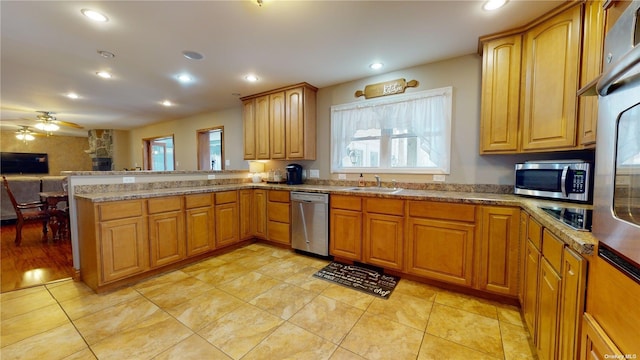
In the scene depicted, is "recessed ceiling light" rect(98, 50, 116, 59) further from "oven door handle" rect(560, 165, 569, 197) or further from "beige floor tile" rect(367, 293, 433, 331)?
"oven door handle" rect(560, 165, 569, 197)

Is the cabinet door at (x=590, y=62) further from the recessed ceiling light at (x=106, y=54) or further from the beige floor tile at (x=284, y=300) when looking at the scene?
the recessed ceiling light at (x=106, y=54)

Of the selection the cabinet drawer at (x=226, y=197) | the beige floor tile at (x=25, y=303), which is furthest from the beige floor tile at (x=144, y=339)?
the cabinet drawer at (x=226, y=197)

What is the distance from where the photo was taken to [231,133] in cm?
477

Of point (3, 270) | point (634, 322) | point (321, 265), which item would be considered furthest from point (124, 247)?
point (634, 322)

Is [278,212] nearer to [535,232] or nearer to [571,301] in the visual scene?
[535,232]

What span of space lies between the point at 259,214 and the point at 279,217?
0.39 metres

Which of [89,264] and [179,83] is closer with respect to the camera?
[89,264]

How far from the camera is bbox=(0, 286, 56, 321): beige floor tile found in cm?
191

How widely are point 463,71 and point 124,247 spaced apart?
3.96m

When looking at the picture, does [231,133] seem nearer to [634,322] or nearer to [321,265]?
[321,265]

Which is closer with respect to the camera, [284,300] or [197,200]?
[284,300]

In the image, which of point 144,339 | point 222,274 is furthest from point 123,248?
point 144,339

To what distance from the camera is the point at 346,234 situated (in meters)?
2.76

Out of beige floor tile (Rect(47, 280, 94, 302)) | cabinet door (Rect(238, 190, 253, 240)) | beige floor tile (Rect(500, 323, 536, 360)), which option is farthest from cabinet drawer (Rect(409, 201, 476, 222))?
beige floor tile (Rect(47, 280, 94, 302))
